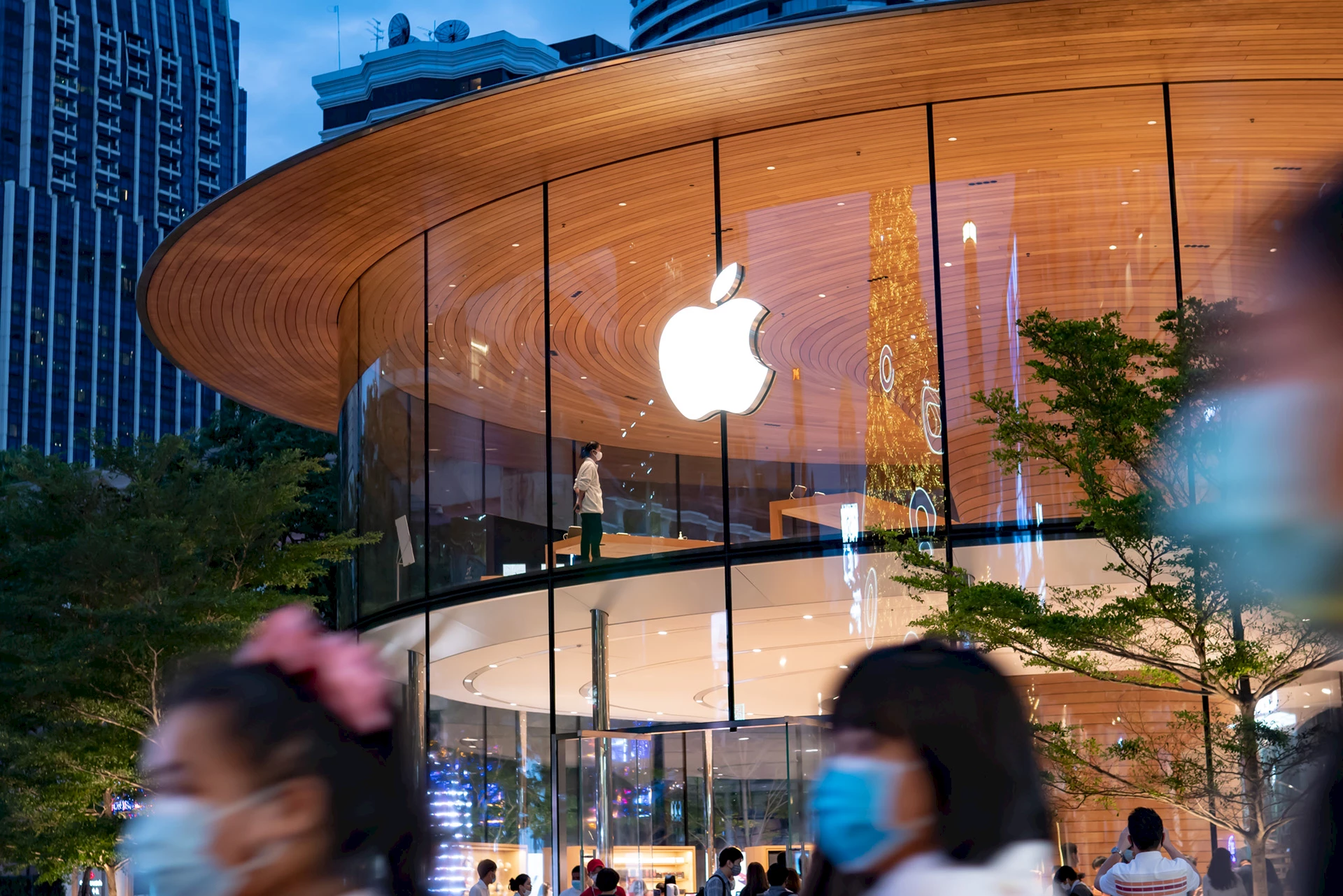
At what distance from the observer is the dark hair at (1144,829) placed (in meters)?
5.96

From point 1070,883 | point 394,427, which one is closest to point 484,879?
point 1070,883

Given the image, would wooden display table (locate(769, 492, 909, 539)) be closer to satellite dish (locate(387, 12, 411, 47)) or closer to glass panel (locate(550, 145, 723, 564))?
glass panel (locate(550, 145, 723, 564))

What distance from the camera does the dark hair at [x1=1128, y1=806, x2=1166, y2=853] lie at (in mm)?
5957

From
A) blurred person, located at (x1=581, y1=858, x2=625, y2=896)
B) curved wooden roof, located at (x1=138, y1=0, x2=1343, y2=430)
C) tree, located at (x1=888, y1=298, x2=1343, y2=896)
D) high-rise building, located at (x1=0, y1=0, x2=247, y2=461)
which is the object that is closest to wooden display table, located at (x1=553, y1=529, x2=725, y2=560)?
curved wooden roof, located at (x1=138, y1=0, x2=1343, y2=430)

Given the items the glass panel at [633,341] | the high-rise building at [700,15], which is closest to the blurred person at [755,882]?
the glass panel at [633,341]

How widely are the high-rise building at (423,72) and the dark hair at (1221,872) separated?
263 feet

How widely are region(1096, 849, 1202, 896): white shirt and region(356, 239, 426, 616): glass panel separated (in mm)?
10704

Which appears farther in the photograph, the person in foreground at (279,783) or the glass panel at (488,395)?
the glass panel at (488,395)

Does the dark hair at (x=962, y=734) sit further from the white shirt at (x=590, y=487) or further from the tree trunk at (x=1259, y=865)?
the white shirt at (x=590, y=487)

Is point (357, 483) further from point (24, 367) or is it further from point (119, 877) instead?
point (24, 367)

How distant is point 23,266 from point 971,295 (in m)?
103

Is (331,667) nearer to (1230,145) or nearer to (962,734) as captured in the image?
(962,734)

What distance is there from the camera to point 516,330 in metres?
15.2

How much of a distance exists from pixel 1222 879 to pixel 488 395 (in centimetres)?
866
